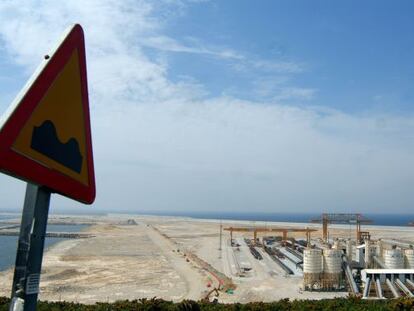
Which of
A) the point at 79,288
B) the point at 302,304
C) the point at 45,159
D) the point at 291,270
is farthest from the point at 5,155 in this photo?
the point at 291,270

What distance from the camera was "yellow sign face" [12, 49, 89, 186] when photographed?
15.0 ft

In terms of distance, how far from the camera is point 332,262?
32.9 m

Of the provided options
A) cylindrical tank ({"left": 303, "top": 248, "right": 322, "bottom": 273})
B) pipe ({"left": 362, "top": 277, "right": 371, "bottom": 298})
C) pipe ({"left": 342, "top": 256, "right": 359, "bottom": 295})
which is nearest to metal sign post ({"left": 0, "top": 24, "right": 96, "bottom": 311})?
pipe ({"left": 362, "top": 277, "right": 371, "bottom": 298})

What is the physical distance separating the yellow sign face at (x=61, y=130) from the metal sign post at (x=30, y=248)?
0.42m

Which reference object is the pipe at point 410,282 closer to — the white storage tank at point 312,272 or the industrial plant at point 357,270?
the industrial plant at point 357,270

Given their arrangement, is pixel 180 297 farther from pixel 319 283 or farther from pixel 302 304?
pixel 302 304

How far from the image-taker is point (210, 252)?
196 feet

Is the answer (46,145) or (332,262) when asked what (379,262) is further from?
(46,145)

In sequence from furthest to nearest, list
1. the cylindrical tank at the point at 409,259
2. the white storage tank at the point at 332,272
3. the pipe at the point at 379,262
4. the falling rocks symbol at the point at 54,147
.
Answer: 1. the pipe at the point at 379,262
2. the cylindrical tank at the point at 409,259
3. the white storage tank at the point at 332,272
4. the falling rocks symbol at the point at 54,147

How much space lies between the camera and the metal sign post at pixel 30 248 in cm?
496

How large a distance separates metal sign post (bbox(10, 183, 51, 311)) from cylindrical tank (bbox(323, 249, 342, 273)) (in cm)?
3042

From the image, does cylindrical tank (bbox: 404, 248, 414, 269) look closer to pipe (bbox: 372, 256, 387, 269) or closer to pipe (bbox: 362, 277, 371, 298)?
pipe (bbox: 372, 256, 387, 269)

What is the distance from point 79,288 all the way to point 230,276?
12.4 m

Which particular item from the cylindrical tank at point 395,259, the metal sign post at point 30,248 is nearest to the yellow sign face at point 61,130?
the metal sign post at point 30,248
